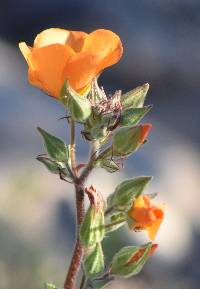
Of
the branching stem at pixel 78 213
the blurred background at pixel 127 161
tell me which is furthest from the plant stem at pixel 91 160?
the blurred background at pixel 127 161

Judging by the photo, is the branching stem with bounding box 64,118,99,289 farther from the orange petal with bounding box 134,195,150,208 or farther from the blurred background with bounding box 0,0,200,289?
the blurred background with bounding box 0,0,200,289

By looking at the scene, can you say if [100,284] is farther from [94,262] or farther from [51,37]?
[51,37]

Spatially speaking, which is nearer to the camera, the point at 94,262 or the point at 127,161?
the point at 94,262

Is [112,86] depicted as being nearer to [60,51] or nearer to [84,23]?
[84,23]

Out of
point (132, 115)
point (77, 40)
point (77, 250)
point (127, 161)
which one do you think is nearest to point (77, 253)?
point (77, 250)

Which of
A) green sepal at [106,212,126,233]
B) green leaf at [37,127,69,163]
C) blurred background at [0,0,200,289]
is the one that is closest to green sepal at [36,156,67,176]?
green leaf at [37,127,69,163]

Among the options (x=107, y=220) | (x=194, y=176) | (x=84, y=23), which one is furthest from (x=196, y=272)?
(x=107, y=220)

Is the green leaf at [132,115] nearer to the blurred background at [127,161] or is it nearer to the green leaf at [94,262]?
the green leaf at [94,262]
